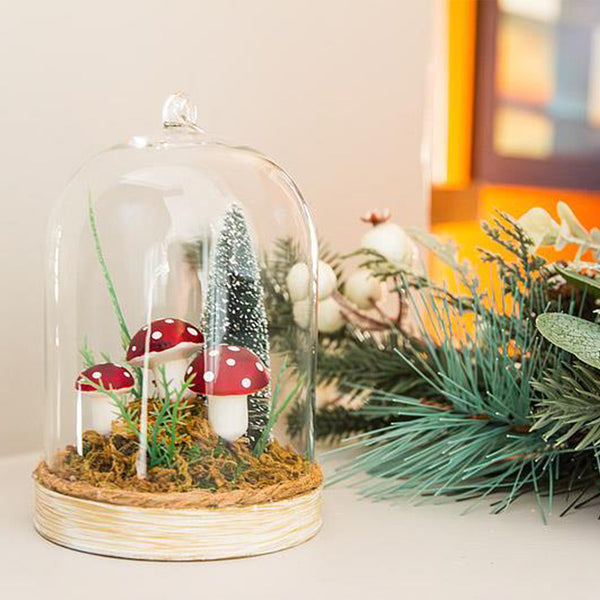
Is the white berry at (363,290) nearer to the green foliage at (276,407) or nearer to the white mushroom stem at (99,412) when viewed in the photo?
the green foliage at (276,407)

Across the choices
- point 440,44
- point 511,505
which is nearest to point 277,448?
point 511,505

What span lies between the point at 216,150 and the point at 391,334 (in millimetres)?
241

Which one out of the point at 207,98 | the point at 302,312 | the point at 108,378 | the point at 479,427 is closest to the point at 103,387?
the point at 108,378

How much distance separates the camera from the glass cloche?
1.60ft

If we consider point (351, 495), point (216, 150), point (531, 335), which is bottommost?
point (351, 495)

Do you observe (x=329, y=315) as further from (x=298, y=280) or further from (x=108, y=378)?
(x=108, y=378)

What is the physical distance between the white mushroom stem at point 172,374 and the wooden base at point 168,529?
7 centimetres

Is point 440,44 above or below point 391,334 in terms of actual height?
above

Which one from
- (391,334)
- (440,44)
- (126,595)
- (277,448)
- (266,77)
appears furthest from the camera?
(440,44)

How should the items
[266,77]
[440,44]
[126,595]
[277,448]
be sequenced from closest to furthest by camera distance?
[126,595] → [277,448] → [266,77] → [440,44]

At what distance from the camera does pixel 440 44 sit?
183 centimetres

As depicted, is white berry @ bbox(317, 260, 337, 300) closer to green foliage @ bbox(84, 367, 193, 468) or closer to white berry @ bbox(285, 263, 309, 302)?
white berry @ bbox(285, 263, 309, 302)

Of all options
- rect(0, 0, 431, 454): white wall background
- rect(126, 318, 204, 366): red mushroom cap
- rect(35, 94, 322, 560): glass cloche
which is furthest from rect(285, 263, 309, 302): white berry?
rect(0, 0, 431, 454): white wall background

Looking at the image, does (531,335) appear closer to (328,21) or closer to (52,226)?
(52,226)
